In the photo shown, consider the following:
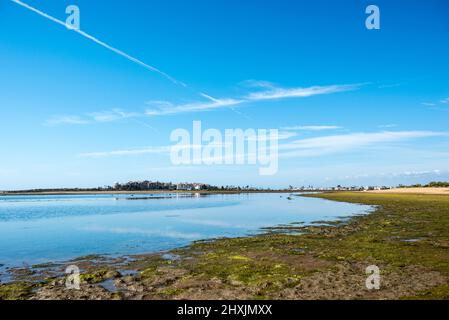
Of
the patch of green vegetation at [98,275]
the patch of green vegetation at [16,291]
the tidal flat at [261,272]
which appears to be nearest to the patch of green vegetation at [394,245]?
the tidal flat at [261,272]

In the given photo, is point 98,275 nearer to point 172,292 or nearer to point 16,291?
point 16,291

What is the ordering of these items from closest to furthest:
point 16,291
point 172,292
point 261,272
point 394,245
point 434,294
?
point 434,294 → point 172,292 → point 16,291 → point 261,272 → point 394,245

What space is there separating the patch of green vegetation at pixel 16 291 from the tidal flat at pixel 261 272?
46 mm

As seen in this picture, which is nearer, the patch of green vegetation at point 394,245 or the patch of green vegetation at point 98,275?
the patch of green vegetation at point 98,275

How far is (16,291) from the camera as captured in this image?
16.8 metres

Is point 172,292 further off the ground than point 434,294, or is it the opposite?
point 434,294

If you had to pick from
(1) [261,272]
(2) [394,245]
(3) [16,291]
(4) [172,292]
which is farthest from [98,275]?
(2) [394,245]

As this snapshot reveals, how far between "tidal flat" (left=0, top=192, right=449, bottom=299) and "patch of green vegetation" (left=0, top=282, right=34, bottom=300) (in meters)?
0.05

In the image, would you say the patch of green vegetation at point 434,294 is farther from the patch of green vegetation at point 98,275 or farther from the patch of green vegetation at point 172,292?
the patch of green vegetation at point 98,275

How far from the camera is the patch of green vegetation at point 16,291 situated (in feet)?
52.2

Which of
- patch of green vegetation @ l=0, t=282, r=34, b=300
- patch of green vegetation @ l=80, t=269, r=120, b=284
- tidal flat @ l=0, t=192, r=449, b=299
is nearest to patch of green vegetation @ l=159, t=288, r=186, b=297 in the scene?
tidal flat @ l=0, t=192, r=449, b=299

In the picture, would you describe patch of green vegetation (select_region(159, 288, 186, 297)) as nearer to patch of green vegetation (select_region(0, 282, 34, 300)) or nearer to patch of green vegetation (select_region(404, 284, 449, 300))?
patch of green vegetation (select_region(0, 282, 34, 300))

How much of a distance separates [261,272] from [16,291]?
39.8 ft
